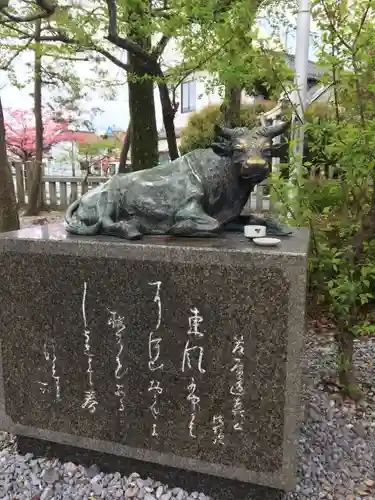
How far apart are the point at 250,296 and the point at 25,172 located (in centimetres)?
1363

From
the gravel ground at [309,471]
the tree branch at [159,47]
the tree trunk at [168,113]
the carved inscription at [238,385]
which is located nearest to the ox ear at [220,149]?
the carved inscription at [238,385]

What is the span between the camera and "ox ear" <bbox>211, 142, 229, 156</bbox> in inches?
91.2

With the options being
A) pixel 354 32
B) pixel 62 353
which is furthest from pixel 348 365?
pixel 354 32

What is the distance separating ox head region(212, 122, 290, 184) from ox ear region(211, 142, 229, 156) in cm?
2

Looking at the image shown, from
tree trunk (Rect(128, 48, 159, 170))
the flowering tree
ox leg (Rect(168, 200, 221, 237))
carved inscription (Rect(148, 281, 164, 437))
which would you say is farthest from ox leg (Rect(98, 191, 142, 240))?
the flowering tree

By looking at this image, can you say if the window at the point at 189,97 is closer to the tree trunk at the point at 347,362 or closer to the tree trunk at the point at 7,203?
the tree trunk at the point at 7,203

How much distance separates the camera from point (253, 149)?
221 cm

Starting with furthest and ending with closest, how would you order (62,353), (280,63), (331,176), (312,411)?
(331,176) → (312,411) → (280,63) → (62,353)

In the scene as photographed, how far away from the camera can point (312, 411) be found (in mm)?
2967

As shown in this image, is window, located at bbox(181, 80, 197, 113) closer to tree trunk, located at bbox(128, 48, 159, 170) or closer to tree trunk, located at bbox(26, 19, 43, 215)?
tree trunk, located at bbox(26, 19, 43, 215)

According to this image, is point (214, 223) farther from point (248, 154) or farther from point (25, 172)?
point (25, 172)

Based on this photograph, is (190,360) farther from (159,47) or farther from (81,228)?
(159,47)

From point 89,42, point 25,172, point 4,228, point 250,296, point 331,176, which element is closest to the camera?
point 250,296

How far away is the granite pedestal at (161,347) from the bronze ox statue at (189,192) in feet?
0.40
